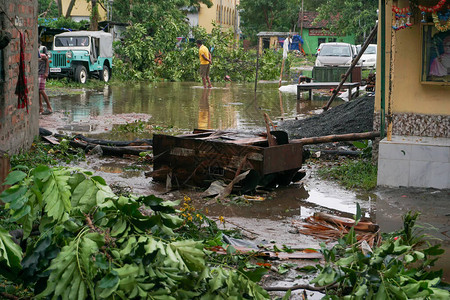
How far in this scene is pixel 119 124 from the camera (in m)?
14.9

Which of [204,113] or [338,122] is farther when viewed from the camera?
[204,113]

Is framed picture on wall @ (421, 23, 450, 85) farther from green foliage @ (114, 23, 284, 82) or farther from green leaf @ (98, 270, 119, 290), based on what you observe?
green foliage @ (114, 23, 284, 82)

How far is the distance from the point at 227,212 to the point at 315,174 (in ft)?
8.67

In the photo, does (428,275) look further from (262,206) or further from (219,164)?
(219,164)

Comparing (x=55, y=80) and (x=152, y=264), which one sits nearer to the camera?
(x=152, y=264)

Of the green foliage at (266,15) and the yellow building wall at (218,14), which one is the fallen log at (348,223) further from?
the green foliage at (266,15)

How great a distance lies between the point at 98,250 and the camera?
3.55 metres

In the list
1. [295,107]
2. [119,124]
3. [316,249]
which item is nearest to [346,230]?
[316,249]

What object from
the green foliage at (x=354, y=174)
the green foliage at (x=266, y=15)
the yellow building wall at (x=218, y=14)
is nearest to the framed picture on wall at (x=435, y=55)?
the green foliage at (x=354, y=174)

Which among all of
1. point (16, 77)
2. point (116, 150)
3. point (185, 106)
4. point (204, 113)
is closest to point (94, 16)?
point (185, 106)

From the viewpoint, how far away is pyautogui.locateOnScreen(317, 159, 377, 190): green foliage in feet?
29.2

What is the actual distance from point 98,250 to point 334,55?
93.2 ft

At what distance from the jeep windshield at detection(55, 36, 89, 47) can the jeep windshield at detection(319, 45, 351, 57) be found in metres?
11.3

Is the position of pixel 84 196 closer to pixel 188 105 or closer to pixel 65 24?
pixel 188 105
